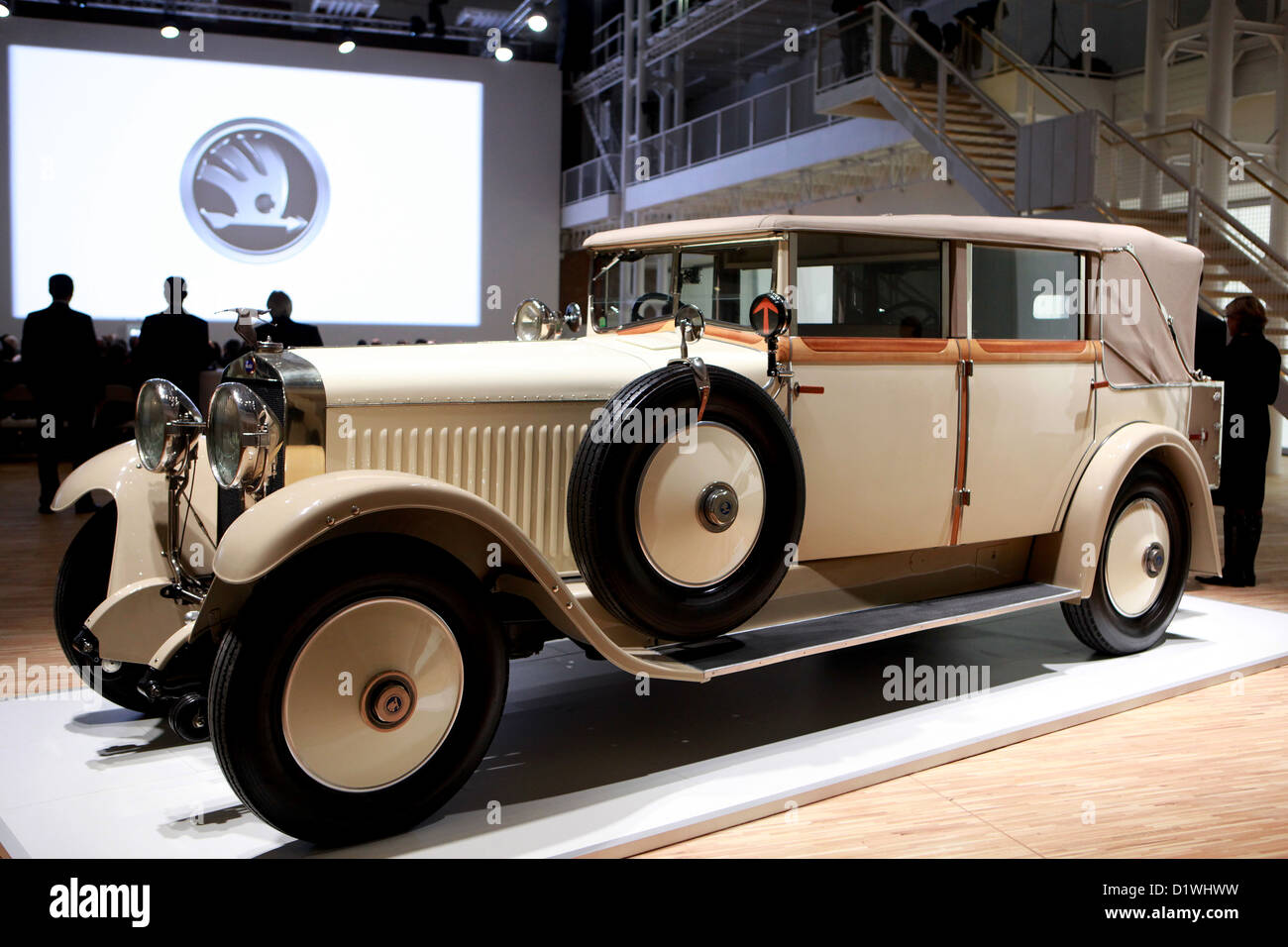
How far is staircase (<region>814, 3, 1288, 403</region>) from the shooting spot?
31.0 feet

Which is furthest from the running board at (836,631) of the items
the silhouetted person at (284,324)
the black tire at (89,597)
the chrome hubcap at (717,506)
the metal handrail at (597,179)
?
the metal handrail at (597,179)

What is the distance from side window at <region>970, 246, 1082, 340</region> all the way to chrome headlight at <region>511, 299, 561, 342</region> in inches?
65.5

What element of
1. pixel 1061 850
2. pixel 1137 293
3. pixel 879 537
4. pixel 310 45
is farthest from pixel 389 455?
pixel 310 45

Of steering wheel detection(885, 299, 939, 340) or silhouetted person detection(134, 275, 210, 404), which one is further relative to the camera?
silhouetted person detection(134, 275, 210, 404)

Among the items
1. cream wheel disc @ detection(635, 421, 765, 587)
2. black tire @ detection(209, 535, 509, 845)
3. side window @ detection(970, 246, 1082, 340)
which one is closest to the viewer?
black tire @ detection(209, 535, 509, 845)

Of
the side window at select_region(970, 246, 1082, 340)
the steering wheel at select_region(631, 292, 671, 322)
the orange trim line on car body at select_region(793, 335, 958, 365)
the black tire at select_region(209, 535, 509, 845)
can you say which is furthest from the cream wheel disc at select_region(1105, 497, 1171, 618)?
the black tire at select_region(209, 535, 509, 845)

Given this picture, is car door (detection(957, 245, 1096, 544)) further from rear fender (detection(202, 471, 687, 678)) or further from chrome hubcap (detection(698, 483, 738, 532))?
rear fender (detection(202, 471, 687, 678))

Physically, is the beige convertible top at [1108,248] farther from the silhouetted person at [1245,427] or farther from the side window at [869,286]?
the silhouetted person at [1245,427]

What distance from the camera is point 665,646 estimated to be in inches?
136

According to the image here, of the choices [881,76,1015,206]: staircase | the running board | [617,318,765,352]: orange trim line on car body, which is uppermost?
[881,76,1015,206]: staircase

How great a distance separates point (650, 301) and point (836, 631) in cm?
144

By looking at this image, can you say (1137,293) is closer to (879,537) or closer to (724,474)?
(879,537)

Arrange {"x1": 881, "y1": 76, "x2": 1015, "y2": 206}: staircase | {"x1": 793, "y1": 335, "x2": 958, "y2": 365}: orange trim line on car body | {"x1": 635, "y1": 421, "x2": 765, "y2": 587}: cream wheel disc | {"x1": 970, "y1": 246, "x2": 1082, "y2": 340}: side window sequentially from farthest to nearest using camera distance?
1. {"x1": 881, "y1": 76, "x2": 1015, "y2": 206}: staircase
2. {"x1": 970, "y1": 246, "x2": 1082, "y2": 340}: side window
3. {"x1": 793, "y1": 335, "x2": 958, "y2": 365}: orange trim line on car body
4. {"x1": 635, "y1": 421, "x2": 765, "y2": 587}: cream wheel disc

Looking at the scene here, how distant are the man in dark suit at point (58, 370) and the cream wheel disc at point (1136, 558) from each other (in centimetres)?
686
